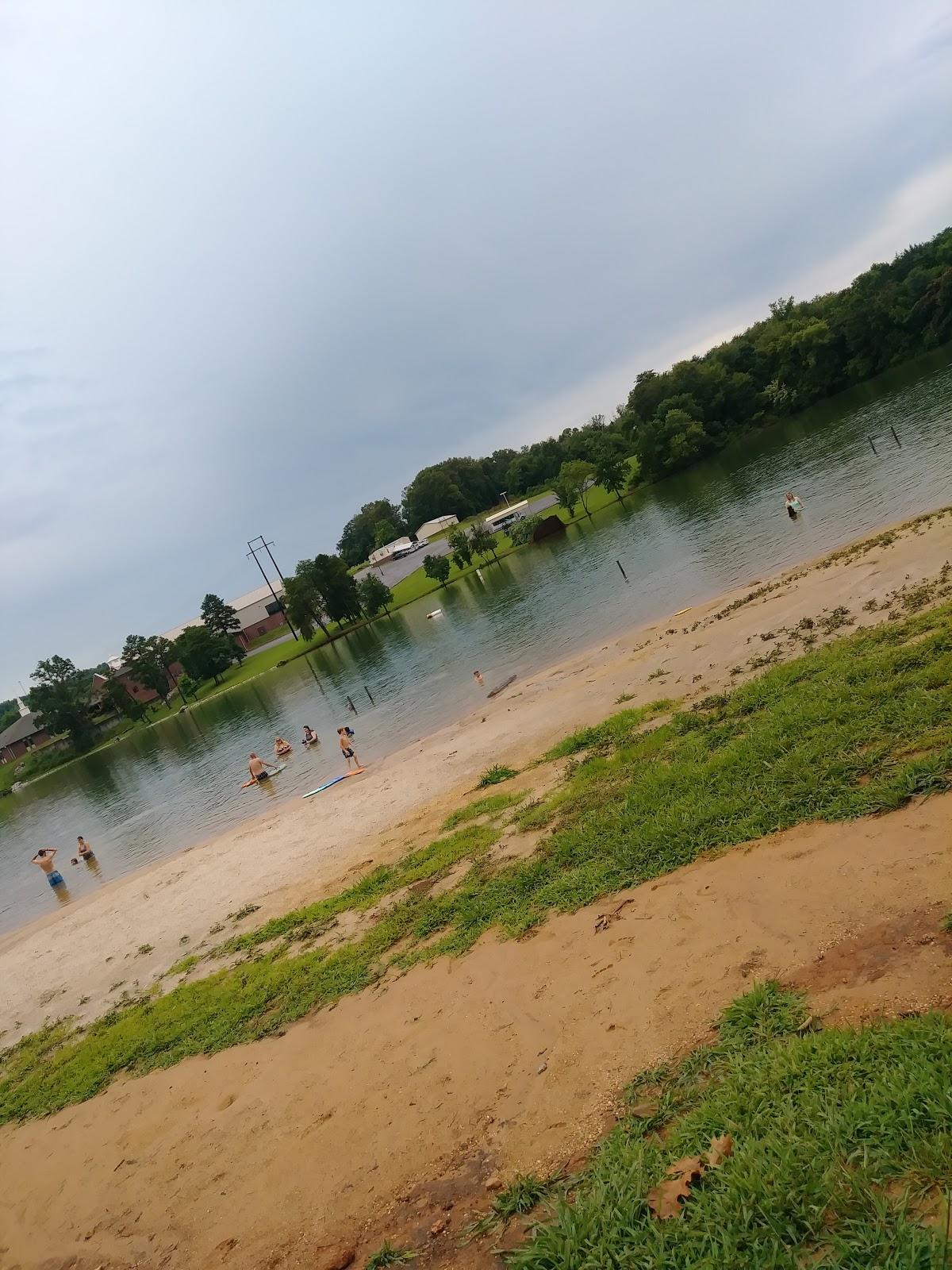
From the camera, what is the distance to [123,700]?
389 ft

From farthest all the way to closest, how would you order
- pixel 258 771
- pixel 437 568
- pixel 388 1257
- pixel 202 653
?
pixel 202 653, pixel 437 568, pixel 258 771, pixel 388 1257

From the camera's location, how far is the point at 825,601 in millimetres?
17672

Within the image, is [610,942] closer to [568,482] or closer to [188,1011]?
[188,1011]

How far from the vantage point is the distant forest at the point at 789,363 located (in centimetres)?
9206

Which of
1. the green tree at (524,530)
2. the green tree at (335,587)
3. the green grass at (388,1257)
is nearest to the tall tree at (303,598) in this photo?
the green tree at (335,587)

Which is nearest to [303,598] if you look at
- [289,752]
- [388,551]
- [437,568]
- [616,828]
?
[437,568]

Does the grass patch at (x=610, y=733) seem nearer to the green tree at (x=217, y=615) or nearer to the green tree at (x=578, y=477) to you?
the green tree at (x=578, y=477)

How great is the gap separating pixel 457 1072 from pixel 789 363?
4563 inches

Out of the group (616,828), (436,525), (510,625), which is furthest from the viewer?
(436,525)

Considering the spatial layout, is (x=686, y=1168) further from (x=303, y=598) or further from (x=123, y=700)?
(x=123, y=700)

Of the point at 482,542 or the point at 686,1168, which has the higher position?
the point at 482,542

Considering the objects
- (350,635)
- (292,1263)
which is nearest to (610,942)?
(292,1263)

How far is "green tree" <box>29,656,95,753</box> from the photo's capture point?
112750 mm

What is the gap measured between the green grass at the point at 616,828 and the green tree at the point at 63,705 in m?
113
